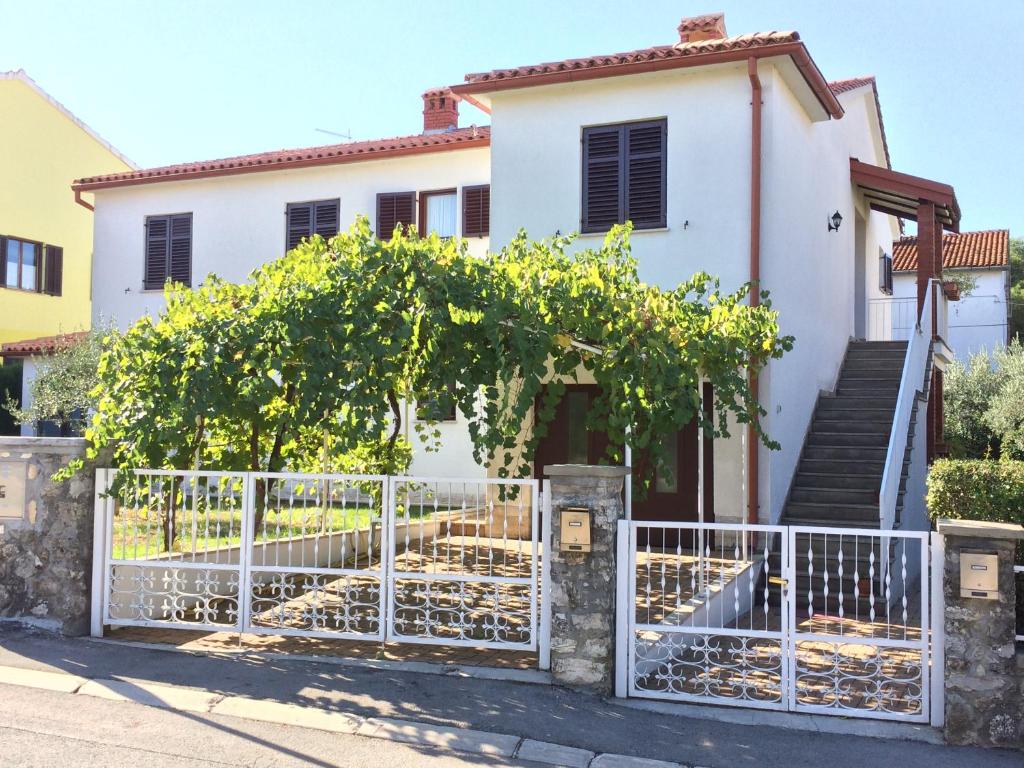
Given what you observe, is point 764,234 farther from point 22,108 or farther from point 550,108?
point 22,108

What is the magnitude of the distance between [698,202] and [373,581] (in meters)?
6.14

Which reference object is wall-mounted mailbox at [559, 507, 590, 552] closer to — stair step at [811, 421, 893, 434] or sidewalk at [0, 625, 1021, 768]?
sidewalk at [0, 625, 1021, 768]

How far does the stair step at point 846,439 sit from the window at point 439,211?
288 inches

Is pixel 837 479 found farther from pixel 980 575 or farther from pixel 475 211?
pixel 475 211

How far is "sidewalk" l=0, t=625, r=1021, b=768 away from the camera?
5.07 meters

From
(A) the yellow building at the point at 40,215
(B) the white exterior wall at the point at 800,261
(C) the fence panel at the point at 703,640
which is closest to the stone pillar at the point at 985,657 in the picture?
(C) the fence panel at the point at 703,640

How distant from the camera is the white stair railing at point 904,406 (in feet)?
30.3

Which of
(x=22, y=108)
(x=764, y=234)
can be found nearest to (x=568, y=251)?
(x=764, y=234)

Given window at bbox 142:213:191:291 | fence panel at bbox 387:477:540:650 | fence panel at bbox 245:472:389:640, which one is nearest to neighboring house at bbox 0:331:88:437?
window at bbox 142:213:191:291

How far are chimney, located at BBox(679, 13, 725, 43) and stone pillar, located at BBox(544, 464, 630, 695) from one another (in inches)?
371

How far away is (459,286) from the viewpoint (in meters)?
6.85

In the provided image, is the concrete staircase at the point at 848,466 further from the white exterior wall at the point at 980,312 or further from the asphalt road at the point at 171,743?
the white exterior wall at the point at 980,312

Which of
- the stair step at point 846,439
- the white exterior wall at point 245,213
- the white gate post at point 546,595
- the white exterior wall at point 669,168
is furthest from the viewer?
the white exterior wall at point 245,213

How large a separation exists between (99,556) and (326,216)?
10.4 m
